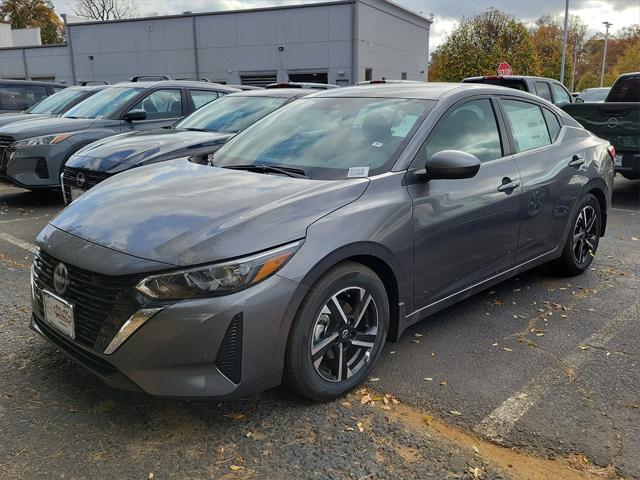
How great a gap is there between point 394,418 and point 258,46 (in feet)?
109

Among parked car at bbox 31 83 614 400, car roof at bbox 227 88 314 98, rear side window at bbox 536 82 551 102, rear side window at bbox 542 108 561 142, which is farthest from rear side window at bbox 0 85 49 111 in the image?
rear side window at bbox 542 108 561 142

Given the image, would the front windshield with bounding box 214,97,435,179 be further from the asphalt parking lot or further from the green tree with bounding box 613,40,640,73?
the green tree with bounding box 613,40,640,73

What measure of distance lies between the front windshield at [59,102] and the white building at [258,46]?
22.5 meters

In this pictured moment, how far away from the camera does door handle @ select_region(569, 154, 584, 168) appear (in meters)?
4.67

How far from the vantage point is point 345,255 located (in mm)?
2855

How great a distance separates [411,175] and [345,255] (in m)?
0.75

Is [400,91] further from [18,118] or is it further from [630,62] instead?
[630,62]

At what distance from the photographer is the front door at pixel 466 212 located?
11.0ft

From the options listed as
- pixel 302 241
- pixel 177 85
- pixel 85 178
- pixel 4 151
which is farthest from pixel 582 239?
pixel 4 151

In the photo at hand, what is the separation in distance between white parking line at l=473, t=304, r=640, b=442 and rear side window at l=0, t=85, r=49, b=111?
12.4m

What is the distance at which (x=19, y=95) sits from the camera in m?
12.5

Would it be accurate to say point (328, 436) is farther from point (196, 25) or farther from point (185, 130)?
point (196, 25)

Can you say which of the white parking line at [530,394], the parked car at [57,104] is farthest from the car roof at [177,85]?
the white parking line at [530,394]

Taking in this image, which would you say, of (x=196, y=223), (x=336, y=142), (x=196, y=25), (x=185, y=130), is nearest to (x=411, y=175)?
(x=336, y=142)
